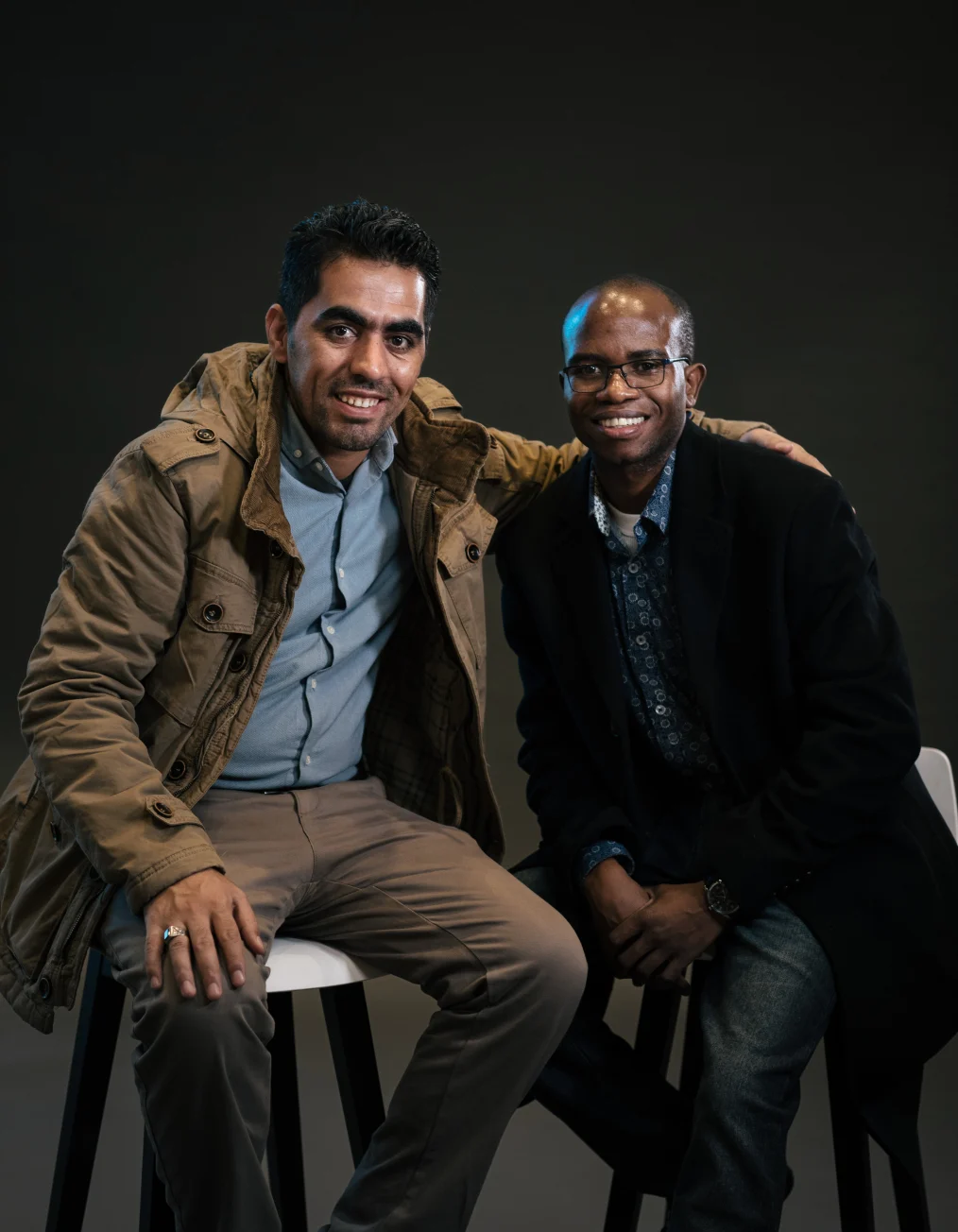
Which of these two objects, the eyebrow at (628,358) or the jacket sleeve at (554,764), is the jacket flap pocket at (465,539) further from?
the eyebrow at (628,358)

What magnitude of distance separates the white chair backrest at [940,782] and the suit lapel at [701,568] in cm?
51

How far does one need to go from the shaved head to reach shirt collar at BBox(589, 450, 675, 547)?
0.72ft

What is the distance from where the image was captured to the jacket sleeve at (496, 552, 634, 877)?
2797 millimetres

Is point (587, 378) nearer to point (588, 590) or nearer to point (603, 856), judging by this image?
point (588, 590)

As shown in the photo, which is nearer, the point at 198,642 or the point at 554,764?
the point at 198,642

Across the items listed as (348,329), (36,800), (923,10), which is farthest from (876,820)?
(923,10)

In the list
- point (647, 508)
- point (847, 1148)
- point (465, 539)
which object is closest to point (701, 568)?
point (647, 508)

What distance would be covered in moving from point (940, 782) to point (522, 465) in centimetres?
100

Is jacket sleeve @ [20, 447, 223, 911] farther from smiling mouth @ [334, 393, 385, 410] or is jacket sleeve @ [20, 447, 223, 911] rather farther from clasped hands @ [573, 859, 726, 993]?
clasped hands @ [573, 859, 726, 993]

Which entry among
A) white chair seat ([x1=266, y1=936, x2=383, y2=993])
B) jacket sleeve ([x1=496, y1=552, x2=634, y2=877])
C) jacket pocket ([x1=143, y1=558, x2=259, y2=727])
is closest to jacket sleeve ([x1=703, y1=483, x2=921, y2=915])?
jacket sleeve ([x1=496, y1=552, x2=634, y2=877])

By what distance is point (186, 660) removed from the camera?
8.46 feet

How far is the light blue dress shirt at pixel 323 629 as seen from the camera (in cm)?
273

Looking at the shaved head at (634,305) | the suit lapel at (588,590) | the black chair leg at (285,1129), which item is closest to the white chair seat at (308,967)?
the black chair leg at (285,1129)

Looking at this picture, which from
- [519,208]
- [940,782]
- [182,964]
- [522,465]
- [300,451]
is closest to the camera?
[182,964]
